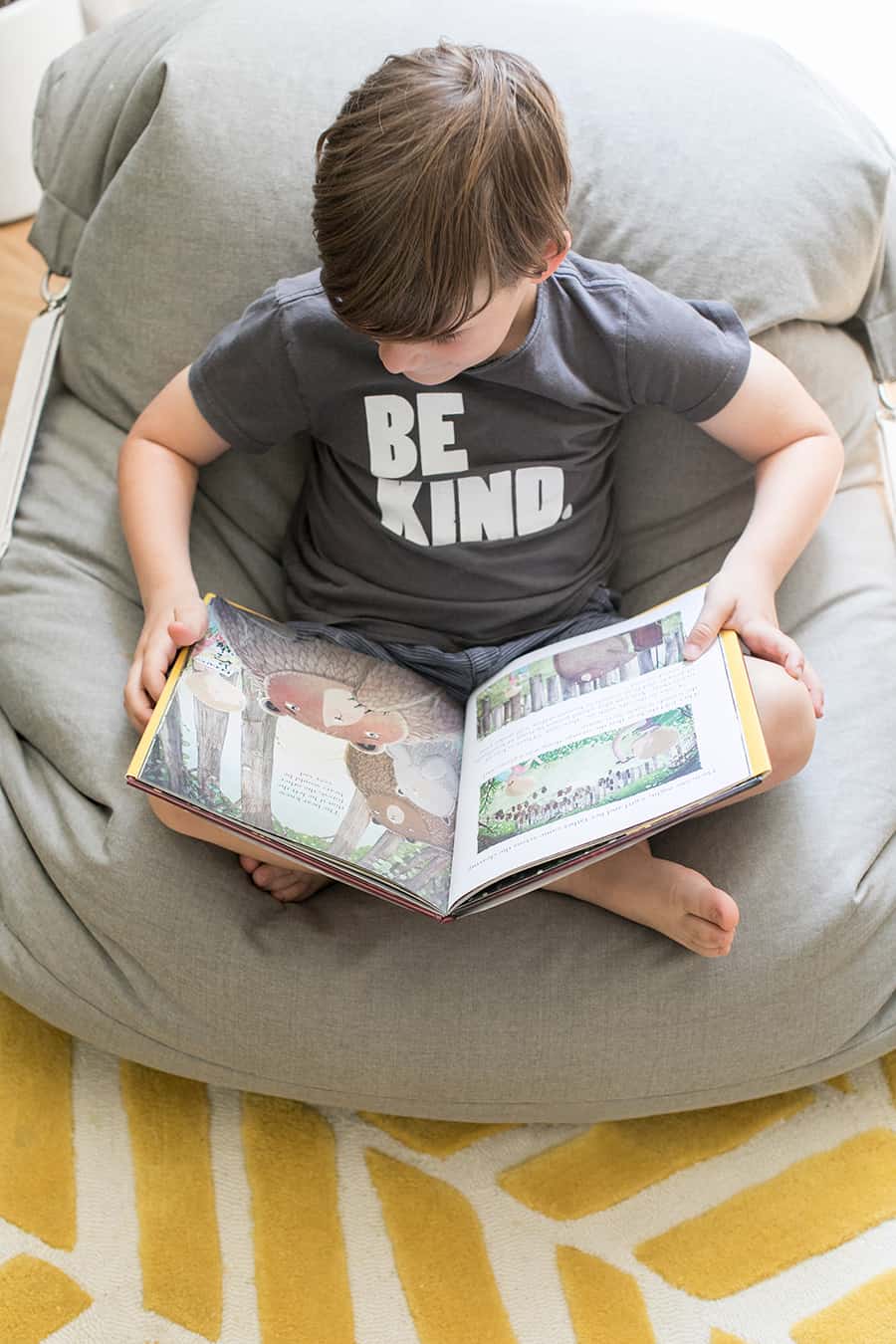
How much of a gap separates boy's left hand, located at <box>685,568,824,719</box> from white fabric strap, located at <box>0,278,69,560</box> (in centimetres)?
65

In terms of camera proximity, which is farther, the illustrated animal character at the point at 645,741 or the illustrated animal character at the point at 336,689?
the illustrated animal character at the point at 336,689

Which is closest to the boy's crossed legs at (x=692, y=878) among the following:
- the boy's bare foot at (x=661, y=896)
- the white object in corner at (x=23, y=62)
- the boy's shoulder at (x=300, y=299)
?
the boy's bare foot at (x=661, y=896)

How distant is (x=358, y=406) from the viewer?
3.65ft

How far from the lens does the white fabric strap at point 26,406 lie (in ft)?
4.11

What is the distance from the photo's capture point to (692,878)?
1004mm

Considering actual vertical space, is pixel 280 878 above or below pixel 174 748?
below

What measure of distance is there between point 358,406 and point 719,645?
365mm

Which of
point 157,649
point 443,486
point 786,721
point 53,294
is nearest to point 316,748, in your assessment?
point 157,649

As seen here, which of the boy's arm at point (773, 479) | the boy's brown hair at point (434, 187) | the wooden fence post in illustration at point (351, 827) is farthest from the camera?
the boy's arm at point (773, 479)

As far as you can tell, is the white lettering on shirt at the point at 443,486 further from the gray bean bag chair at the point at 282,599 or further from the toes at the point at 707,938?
the toes at the point at 707,938

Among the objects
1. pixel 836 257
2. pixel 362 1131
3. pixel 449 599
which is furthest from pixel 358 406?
pixel 362 1131

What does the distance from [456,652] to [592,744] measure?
0.23m

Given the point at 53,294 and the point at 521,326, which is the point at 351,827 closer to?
the point at 521,326

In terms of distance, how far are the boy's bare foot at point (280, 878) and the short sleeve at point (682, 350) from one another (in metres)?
0.49
